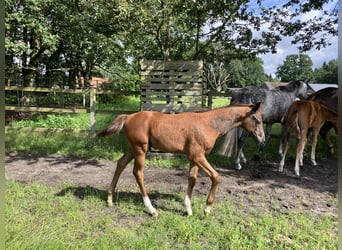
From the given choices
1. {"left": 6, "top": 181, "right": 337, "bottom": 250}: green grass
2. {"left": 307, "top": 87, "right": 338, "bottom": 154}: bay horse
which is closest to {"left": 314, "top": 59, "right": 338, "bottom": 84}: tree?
{"left": 307, "top": 87, "right": 338, "bottom": 154}: bay horse

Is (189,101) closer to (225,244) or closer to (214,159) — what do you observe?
(214,159)

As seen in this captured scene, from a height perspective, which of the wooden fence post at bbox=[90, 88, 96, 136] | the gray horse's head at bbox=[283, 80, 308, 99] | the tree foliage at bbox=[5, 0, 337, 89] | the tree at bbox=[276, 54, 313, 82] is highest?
the tree at bbox=[276, 54, 313, 82]

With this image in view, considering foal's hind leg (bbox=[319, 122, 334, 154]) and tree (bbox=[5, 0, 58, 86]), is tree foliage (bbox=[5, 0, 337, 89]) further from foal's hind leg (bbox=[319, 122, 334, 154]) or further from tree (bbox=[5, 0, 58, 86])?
foal's hind leg (bbox=[319, 122, 334, 154])

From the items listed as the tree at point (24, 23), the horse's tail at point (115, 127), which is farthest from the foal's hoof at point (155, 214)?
the tree at point (24, 23)

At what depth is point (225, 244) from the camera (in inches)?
108

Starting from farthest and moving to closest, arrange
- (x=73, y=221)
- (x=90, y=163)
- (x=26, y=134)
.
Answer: (x=26, y=134)
(x=90, y=163)
(x=73, y=221)

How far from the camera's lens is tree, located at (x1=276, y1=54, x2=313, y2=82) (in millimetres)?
40188

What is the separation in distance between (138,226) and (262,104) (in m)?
3.60

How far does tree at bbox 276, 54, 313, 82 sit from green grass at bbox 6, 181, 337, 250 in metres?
39.8

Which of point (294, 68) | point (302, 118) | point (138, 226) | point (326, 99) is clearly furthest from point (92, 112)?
point (294, 68)

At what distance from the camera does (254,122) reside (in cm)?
349

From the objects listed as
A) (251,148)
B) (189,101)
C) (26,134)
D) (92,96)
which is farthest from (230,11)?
(26,134)

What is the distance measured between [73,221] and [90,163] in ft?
8.88

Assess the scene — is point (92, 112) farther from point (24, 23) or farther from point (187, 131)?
point (187, 131)
